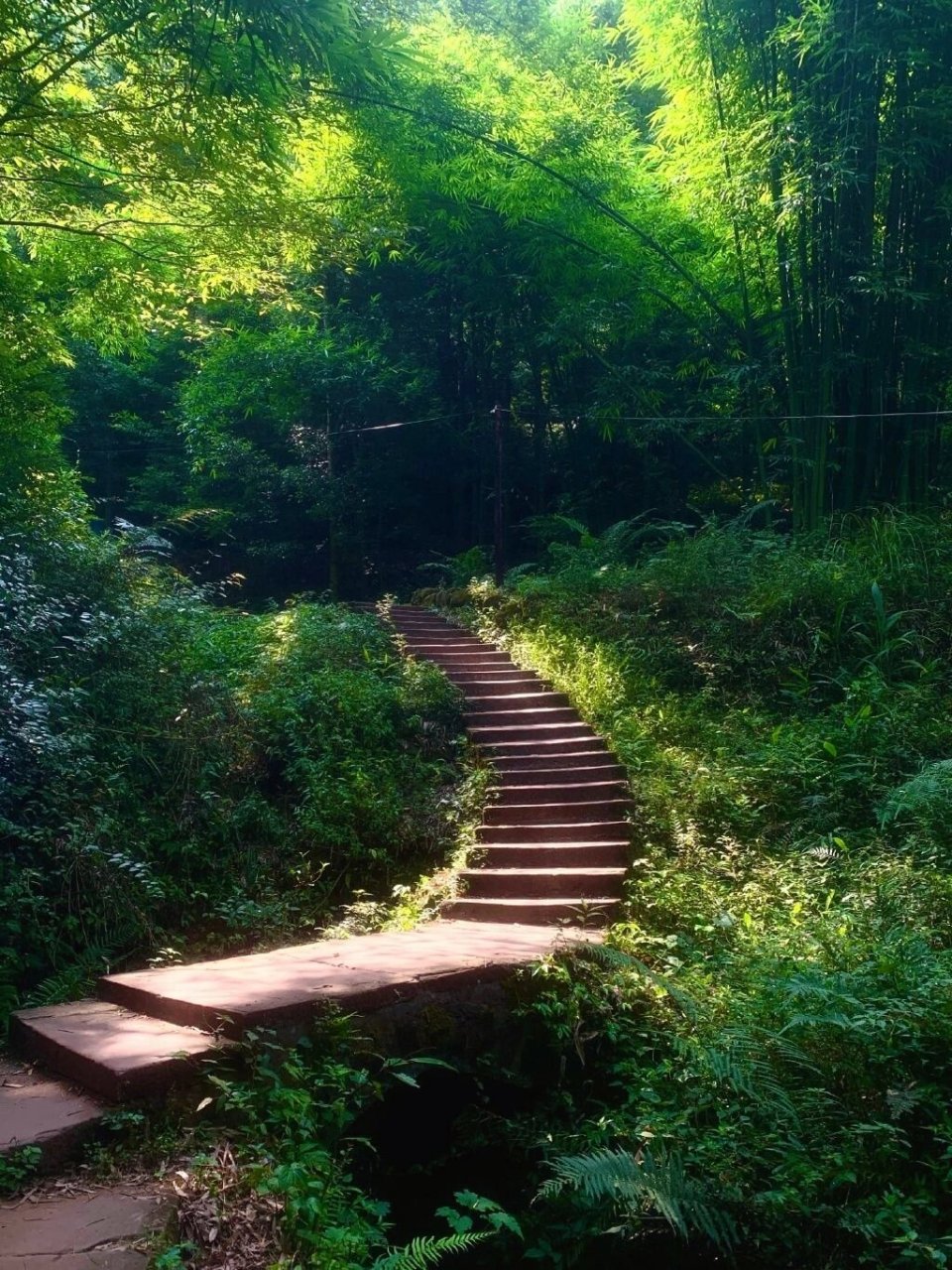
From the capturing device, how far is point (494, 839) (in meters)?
6.69

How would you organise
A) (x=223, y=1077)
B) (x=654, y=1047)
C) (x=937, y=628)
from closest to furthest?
(x=223, y=1077) → (x=654, y=1047) → (x=937, y=628)

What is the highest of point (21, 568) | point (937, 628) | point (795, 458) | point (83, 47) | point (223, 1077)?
point (83, 47)

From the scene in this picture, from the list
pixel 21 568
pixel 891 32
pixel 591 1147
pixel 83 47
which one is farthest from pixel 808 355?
pixel 591 1147

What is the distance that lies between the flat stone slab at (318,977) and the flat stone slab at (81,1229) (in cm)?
73

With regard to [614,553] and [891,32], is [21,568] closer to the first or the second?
[614,553]

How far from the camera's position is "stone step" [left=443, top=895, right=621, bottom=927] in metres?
5.48

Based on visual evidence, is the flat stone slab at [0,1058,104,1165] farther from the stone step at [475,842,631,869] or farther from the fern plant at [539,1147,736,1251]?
the stone step at [475,842,631,869]

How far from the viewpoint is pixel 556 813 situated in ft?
22.3

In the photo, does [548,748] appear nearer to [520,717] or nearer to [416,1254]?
[520,717]

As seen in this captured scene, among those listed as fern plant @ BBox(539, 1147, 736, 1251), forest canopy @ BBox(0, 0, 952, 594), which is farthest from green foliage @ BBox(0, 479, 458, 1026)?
fern plant @ BBox(539, 1147, 736, 1251)

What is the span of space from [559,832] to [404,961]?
253 cm

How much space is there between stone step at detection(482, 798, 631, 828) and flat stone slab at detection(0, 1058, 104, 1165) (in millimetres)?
3935

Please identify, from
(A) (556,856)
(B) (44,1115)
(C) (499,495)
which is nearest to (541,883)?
(A) (556,856)

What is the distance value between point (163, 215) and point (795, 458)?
5978mm
